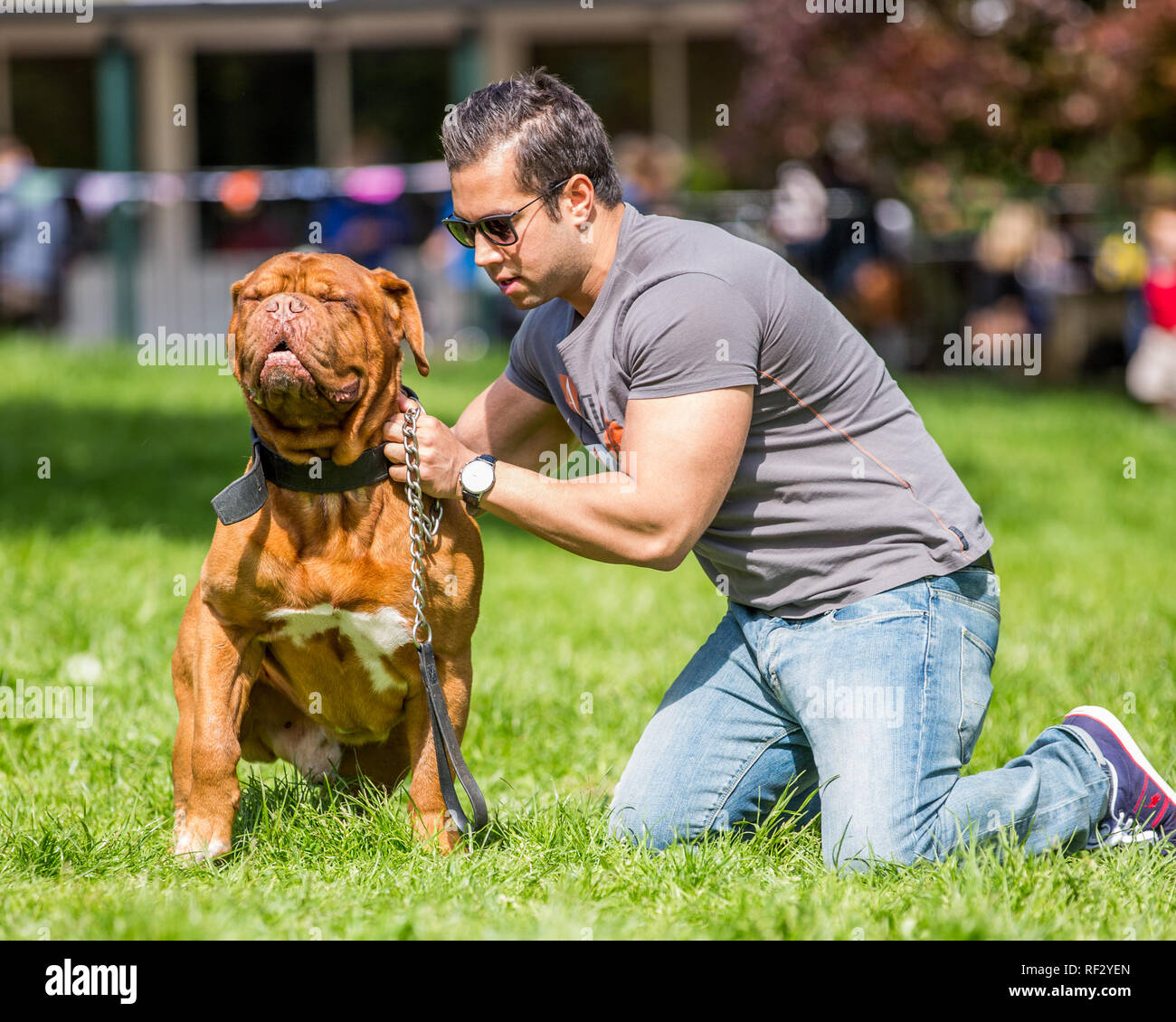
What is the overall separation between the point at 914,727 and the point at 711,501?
71cm

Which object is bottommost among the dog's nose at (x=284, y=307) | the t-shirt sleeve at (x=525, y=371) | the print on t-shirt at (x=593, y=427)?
the print on t-shirt at (x=593, y=427)

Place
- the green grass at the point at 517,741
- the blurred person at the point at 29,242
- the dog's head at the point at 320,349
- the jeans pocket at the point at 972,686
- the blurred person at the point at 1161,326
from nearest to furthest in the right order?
the green grass at the point at 517,741 < the dog's head at the point at 320,349 < the jeans pocket at the point at 972,686 < the blurred person at the point at 1161,326 < the blurred person at the point at 29,242

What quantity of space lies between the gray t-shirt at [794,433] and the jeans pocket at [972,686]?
0.19 m

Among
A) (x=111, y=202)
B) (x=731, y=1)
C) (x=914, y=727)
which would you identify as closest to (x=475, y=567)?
(x=914, y=727)

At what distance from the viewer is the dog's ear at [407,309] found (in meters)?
3.36

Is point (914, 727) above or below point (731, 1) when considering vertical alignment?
below

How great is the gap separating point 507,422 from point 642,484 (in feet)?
2.57

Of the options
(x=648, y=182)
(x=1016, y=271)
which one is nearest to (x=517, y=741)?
(x=648, y=182)

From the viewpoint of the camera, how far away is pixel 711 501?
3.18 m

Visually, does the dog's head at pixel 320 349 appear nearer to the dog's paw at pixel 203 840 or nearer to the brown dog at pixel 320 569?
the brown dog at pixel 320 569

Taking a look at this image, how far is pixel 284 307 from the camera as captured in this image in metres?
3.09

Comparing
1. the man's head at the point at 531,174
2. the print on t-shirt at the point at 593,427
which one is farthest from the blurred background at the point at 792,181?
the man's head at the point at 531,174

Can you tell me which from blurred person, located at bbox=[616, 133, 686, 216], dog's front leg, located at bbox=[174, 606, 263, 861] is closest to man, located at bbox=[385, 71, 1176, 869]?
dog's front leg, located at bbox=[174, 606, 263, 861]
